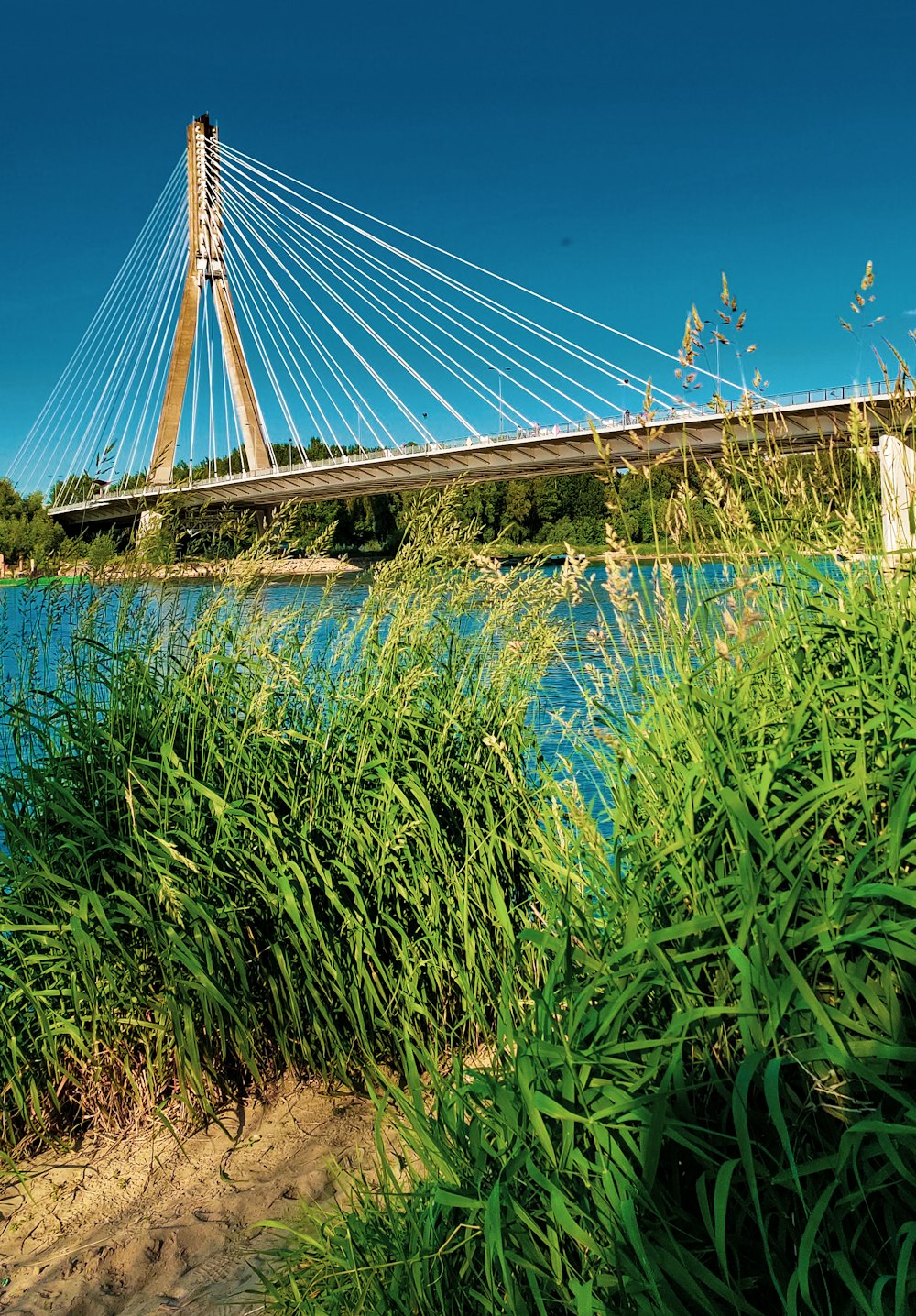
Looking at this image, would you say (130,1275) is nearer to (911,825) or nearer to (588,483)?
(911,825)

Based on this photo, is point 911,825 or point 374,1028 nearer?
point 911,825

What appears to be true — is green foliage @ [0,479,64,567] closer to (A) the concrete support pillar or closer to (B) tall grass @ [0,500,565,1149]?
(B) tall grass @ [0,500,565,1149]

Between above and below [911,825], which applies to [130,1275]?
below

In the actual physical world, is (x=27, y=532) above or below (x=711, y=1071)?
above

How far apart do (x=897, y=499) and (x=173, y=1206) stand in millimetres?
2166

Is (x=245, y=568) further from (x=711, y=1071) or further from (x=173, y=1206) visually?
(x=711, y=1071)

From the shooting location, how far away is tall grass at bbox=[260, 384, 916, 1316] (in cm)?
115

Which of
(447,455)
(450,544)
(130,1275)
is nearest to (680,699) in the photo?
(450,544)

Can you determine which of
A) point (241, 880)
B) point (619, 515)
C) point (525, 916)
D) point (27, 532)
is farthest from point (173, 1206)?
point (27, 532)

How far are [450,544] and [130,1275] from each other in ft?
6.67

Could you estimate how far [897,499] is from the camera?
1982 millimetres

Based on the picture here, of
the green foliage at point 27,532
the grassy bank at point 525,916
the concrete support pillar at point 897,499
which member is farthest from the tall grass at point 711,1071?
the green foliage at point 27,532

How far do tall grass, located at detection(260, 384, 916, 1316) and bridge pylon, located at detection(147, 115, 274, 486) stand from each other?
24958 mm

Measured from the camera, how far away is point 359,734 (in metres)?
2.71
